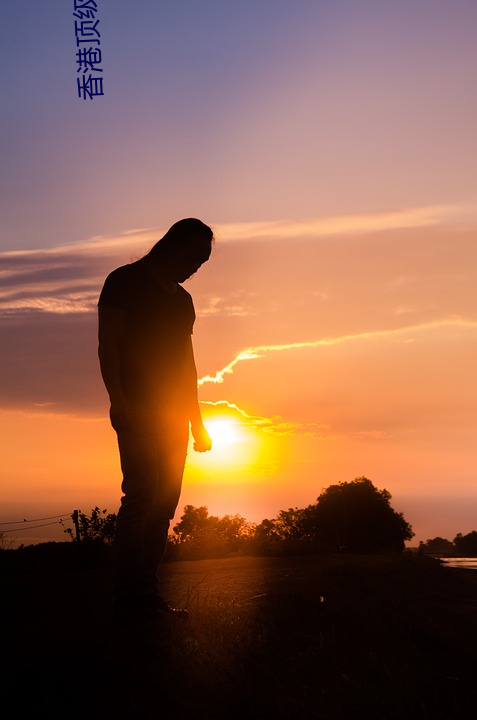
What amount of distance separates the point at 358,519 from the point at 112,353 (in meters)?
39.6

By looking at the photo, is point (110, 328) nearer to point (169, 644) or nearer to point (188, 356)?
point (188, 356)

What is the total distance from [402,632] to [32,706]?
2.81 meters

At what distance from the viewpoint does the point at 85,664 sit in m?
3.25

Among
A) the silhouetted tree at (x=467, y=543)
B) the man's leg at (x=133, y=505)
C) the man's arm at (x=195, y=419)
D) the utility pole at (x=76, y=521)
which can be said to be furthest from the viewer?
the silhouetted tree at (x=467, y=543)

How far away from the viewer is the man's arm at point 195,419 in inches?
201

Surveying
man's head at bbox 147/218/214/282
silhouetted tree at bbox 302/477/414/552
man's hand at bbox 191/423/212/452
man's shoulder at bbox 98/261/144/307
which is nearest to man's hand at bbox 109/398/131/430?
man's shoulder at bbox 98/261/144/307

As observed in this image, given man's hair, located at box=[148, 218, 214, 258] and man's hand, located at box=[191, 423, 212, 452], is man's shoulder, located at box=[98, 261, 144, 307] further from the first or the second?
man's hand, located at box=[191, 423, 212, 452]

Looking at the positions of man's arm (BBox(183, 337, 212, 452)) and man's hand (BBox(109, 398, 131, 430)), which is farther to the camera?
man's arm (BBox(183, 337, 212, 452))

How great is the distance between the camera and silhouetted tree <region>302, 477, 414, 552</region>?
41406 mm

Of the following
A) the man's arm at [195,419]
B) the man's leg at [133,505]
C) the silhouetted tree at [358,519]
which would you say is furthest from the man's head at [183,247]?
the silhouetted tree at [358,519]

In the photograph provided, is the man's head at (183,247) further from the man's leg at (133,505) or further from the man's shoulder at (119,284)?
the man's leg at (133,505)

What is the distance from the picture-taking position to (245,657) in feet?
12.0

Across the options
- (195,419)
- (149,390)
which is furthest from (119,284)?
(195,419)

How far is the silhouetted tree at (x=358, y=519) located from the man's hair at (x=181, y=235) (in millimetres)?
37453
